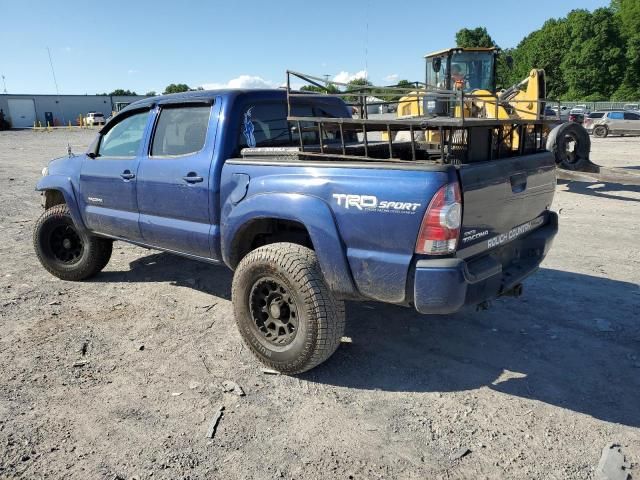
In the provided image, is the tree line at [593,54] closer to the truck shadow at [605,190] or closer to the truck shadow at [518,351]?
the truck shadow at [605,190]

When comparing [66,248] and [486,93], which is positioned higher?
[486,93]

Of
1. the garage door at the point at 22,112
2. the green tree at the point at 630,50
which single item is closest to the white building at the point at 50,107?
the garage door at the point at 22,112

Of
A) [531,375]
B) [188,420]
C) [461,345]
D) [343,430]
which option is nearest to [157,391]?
[188,420]

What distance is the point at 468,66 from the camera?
11.9 meters

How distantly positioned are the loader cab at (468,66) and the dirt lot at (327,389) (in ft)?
25.7

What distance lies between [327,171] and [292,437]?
154cm

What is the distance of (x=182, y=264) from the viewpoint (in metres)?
5.96

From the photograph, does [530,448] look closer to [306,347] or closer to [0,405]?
[306,347]

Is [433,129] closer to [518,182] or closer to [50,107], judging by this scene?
[518,182]

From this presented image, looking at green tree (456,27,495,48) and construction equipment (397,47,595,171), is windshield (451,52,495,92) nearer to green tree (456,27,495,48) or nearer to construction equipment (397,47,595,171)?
construction equipment (397,47,595,171)

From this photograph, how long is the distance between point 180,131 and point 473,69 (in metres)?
9.55

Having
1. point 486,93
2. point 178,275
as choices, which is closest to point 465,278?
point 178,275

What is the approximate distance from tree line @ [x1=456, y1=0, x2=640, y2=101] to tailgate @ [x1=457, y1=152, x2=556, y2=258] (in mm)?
59958

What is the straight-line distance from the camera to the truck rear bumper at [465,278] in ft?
9.05
